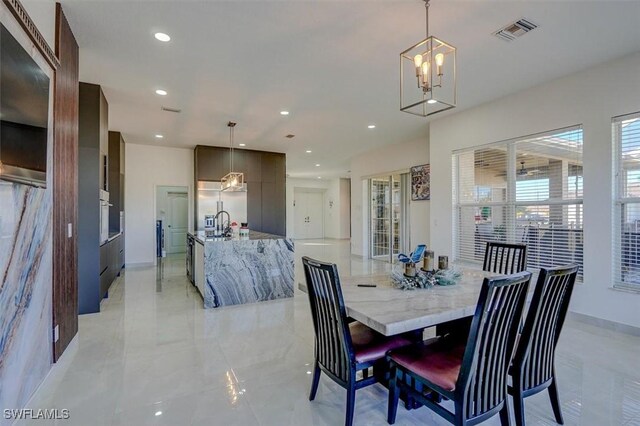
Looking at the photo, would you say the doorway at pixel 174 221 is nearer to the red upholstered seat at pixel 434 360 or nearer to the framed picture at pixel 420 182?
the framed picture at pixel 420 182

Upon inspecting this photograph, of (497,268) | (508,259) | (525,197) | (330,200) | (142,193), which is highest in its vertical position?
(330,200)

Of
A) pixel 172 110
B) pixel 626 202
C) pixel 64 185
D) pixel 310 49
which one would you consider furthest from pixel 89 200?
pixel 626 202

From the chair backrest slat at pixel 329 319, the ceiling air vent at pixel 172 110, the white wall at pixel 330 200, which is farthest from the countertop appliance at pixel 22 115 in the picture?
the white wall at pixel 330 200

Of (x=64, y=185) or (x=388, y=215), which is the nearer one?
(x=64, y=185)

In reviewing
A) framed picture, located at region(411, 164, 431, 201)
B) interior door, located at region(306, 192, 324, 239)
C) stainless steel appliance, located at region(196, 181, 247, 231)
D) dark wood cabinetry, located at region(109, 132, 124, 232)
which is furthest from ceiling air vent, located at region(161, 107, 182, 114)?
interior door, located at region(306, 192, 324, 239)

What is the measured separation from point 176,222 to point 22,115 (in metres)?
7.85

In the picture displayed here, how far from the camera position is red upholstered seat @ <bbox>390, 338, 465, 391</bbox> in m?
1.60

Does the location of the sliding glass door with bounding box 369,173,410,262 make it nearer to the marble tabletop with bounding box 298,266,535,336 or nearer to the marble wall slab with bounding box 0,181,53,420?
the marble tabletop with bounding box 298,266,535,336

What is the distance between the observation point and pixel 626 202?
Answer: 3.39 metres

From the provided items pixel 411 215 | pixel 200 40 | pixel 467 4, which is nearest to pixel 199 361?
pixel 200 40

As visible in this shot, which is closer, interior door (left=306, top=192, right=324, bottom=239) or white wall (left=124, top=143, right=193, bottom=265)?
white wall (left=124, top=143, right=193, bottom=265)

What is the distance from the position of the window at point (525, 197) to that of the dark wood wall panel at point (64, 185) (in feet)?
17.0

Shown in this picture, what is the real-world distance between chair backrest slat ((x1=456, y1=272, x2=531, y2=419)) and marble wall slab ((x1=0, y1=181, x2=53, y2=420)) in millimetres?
2441

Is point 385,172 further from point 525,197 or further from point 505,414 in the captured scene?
point 505,414
